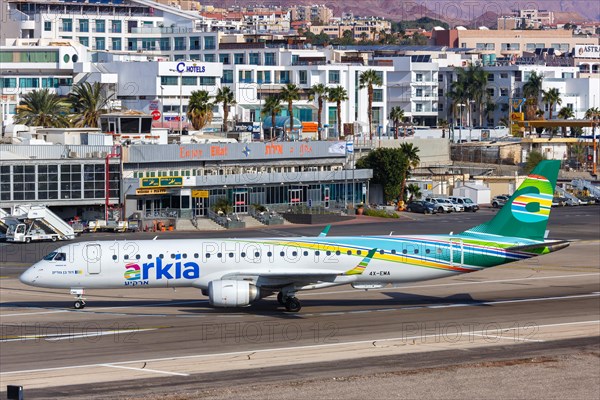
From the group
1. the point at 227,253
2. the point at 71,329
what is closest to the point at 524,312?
the point at 227,253

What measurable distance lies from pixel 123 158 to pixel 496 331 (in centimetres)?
6066

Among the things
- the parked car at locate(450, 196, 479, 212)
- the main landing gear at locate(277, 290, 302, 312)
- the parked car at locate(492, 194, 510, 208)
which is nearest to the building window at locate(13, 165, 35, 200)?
the parked car at locate(450, 196, 479, 212)

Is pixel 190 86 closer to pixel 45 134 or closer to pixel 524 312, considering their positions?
pixel 45 134

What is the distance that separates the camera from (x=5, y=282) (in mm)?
64812

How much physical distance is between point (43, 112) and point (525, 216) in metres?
90.0

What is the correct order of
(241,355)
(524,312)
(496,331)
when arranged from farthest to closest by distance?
(524,312) → (496,331) → (241,355)

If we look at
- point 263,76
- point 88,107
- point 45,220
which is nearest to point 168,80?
point 88,107

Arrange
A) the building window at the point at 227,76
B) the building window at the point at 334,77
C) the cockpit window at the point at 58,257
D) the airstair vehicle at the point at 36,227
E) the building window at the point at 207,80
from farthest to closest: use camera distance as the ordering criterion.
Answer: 1. the building window at the point at 334,77
2. the building window at the point at 227,76
3. the building window at the point at 207,80
4. the airstair vehicle at the point at 36,227
5. the cockpit window at the point at 58,257

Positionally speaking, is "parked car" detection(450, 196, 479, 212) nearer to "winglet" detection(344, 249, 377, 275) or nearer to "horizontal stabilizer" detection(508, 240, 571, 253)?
"horizontal stabilizer" detection(508, 240, 571, 253)

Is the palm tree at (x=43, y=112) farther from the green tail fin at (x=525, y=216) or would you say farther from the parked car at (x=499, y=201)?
the green tail fin at (x=525, y=216)

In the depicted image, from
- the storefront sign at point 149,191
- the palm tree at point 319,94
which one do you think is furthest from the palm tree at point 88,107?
the palm tree at point 319,94

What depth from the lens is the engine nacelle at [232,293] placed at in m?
49.3

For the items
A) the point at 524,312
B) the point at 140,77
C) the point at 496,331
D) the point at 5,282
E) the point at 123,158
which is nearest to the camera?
the point at 496,331

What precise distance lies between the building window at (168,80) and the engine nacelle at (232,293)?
4444 inches
